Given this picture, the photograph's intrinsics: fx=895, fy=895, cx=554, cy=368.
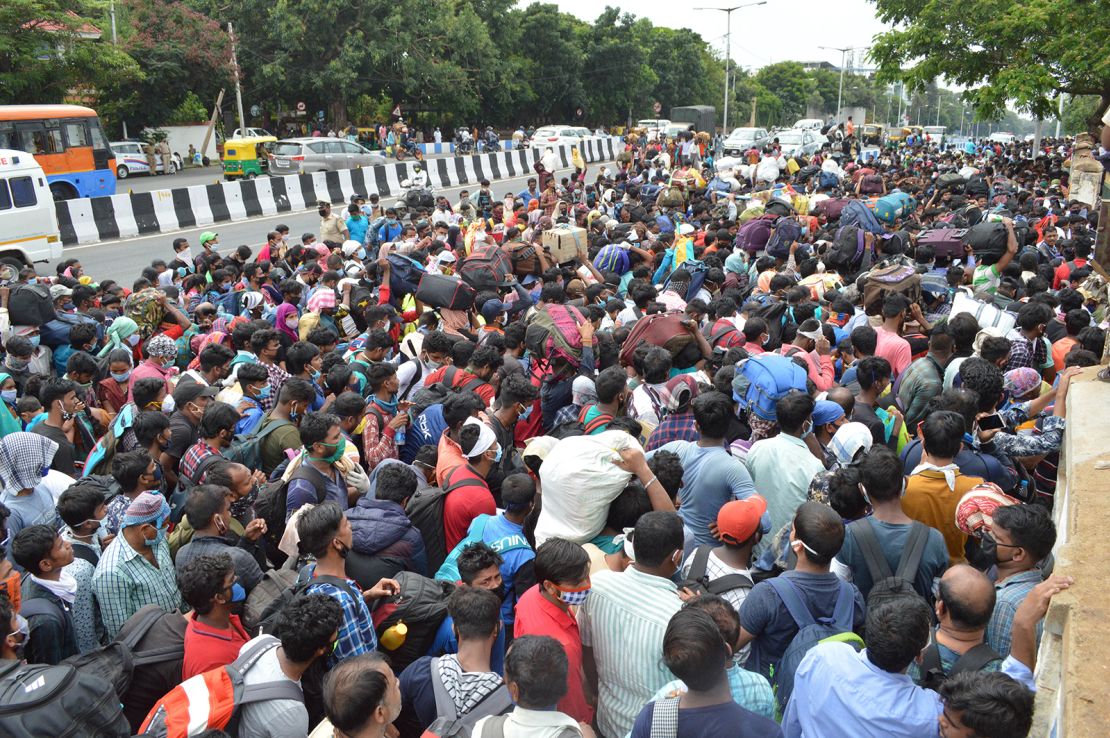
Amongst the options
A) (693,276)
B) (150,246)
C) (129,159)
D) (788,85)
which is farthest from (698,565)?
(788,85)

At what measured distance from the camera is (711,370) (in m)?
6.36

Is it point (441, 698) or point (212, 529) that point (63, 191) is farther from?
point (441, 698)

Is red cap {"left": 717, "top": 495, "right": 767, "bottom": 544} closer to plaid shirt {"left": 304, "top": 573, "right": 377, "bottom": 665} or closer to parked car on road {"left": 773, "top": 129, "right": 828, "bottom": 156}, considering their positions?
plaid shirt {"left": 304, "top": 573, "right": 377, "bottom": 665}

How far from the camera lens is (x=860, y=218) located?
11477 millimetres

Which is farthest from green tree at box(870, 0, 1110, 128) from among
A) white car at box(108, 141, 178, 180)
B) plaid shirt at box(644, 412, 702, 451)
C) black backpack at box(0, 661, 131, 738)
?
white car at box(108, 141, 178, 180)

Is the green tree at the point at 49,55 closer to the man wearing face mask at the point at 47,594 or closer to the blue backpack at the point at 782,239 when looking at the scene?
the blue backpack at the point at 782,239

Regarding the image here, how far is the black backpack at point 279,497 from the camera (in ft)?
15.5

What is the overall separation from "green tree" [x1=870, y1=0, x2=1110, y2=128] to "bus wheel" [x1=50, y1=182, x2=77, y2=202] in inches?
889

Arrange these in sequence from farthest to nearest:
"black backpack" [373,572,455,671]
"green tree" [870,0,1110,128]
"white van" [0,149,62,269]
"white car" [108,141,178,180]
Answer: "white car" [108,141,178,180] < "green tree" [870,0,1110,128] < "white van" [0,149,62,269] < "black backpack" [373,572,455,671]

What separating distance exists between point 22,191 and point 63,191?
11.3 meters

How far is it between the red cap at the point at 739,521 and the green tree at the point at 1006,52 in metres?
19.5

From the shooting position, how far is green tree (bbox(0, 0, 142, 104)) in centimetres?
2902

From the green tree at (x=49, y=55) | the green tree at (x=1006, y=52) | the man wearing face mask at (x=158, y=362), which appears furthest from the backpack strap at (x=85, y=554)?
the green tree at (x=49, y=55)

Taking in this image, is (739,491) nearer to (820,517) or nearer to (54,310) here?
(820,517)
